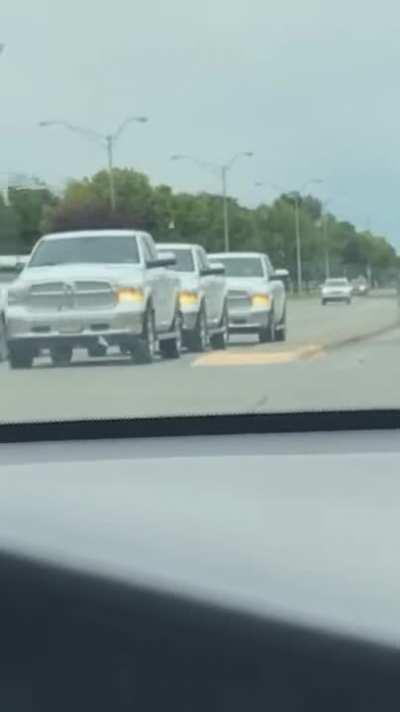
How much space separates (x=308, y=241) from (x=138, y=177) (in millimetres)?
590

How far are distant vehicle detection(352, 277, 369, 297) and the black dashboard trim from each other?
0.44 metres

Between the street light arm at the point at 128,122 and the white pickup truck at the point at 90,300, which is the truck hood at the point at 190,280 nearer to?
the white pickup truck at the point at 90,300

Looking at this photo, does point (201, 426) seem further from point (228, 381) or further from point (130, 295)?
point (130, 295)

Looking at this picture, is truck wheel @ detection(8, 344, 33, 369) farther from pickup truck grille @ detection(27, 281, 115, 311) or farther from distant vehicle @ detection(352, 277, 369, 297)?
distant vehicle @ detection(352, 277, 369, 297)

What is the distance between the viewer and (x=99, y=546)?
3496 mm

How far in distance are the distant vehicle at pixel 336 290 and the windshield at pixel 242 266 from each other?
205 millimetres

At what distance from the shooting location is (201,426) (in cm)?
406

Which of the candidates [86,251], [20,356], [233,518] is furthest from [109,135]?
[233,518]

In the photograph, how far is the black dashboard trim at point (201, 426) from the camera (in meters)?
4.04

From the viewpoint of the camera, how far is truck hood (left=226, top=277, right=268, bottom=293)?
4242mm

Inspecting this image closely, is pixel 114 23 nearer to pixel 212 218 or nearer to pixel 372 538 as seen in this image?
pixel 212 218

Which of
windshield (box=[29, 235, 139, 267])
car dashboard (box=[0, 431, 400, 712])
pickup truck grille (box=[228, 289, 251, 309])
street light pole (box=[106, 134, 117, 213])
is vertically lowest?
car dashboard (box=[0, 431, 400, 712])

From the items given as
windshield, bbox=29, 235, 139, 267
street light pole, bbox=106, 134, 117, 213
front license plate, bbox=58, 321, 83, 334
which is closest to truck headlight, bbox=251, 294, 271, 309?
windshield, bbox=29, 235, 139, 267

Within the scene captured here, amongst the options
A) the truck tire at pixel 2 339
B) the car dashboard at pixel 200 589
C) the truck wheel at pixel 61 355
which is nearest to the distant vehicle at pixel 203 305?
the truck wheel at pixel 61 355
